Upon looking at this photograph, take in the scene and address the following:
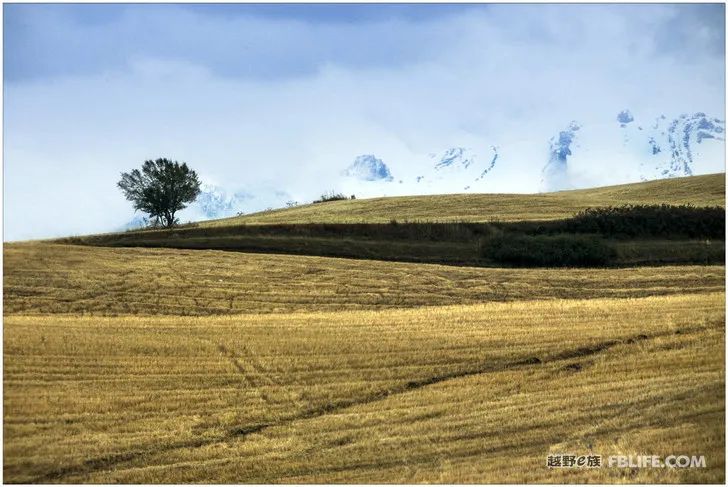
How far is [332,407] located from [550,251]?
20.1m

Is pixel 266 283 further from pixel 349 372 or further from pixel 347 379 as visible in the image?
pixel 347 379

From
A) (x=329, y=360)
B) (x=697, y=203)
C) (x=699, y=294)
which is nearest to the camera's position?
(x=329, y=360)

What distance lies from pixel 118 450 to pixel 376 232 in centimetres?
2606

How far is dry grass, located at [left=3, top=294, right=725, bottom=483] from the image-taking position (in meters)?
16.1

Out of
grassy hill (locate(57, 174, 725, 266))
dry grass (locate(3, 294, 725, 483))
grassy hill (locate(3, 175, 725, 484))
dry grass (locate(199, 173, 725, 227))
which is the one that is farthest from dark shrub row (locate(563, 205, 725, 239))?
dry grass (locate(3, 294, 725, 483))

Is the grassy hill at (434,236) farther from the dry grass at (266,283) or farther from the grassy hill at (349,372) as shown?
the grassy hill at (349,372)

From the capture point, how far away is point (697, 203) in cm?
4712

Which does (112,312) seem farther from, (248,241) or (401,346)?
(248,241)

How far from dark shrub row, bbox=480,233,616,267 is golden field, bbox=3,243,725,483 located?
249 inches

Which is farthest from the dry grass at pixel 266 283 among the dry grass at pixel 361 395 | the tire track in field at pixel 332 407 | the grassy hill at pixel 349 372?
the tire track in field at pixel 332 407

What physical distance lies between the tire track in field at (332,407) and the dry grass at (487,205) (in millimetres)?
21975

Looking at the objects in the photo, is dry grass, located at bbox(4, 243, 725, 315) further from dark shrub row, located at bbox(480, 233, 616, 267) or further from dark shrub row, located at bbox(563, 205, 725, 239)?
dark shrub row, located at bbox(563, 205, 725, 239)

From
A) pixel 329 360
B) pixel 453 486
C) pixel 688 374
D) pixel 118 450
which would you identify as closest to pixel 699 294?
pixel 688 374

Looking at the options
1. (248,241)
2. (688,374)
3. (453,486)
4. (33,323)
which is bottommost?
(453,486)
